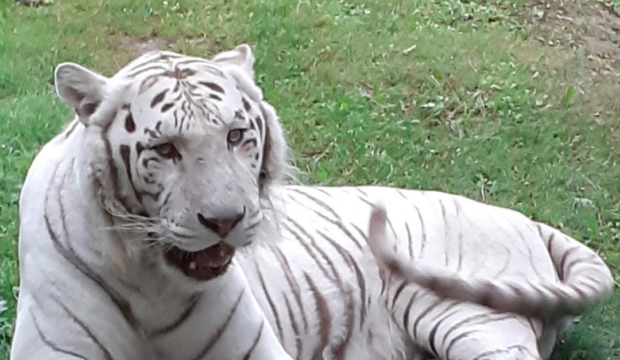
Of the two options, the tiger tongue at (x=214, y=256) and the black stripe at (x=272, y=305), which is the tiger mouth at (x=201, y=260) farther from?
the black stripe at (x=272, y=305)

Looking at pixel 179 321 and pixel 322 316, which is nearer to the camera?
pixel 179 321

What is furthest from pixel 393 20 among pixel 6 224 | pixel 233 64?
pixel 233 64

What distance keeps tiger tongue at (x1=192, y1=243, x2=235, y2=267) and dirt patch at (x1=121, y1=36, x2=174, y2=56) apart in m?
3.38

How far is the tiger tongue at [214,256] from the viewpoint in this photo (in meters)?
2.17

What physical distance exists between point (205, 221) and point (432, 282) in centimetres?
115

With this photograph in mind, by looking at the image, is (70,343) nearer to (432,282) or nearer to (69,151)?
(69,151)

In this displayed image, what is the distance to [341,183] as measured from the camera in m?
4.24

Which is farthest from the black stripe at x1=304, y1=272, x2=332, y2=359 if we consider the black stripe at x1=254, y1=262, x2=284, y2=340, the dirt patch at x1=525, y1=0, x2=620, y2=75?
Result: the dirt patch at x1=525, y1=0, x2=620, y2=75

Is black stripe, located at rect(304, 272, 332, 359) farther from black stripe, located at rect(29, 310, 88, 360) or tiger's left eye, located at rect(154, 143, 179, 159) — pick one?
tiger's left eye, located at rect(154, 143, 179, 159)

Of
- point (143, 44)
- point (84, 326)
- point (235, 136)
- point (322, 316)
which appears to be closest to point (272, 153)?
point (235, 136)

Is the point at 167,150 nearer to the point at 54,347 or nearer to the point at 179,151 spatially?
the point at 179,151

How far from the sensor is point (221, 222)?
200 cm

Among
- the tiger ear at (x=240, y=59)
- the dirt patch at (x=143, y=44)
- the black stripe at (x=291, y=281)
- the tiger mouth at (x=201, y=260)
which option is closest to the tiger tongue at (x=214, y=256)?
the tiger mouth at (x=201, y=260)

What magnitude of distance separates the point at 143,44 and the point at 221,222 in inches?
146
